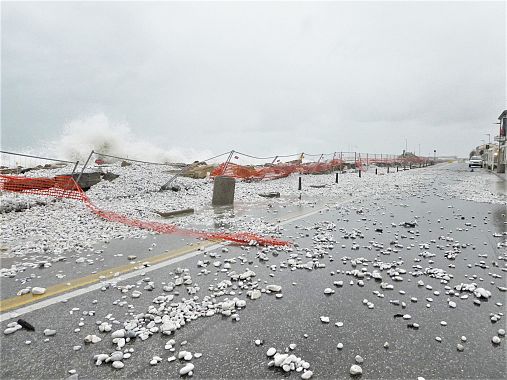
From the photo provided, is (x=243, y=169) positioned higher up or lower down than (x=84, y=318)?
higher up

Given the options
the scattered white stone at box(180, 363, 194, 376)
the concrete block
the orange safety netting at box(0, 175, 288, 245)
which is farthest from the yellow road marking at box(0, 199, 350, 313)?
the concrete block

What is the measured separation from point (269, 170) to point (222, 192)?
1409 centimetres

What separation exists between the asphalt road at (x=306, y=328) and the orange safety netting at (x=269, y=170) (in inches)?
614

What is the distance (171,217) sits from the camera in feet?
33.8

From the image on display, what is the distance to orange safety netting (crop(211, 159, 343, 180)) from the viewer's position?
910 inches

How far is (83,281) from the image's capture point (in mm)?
4891

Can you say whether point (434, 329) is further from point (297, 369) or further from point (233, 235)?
point (233, 235)

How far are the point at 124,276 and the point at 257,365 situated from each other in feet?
9.73

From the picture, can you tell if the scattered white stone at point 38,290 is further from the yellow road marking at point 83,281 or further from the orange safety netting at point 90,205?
the orange safety netting at point 90,205

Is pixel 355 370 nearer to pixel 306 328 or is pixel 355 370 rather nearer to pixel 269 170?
pixel 306 328

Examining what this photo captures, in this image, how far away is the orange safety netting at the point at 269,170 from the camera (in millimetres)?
23125

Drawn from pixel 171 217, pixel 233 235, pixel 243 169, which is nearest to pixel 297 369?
pixel 233 235

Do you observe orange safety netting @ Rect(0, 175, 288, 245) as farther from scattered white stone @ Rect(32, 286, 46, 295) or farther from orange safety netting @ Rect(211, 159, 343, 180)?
orange safety netting @ Rect(211, 159, 343, 180)

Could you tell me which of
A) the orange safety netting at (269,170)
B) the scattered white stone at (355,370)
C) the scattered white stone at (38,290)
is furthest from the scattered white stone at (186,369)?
the orange safety netting at (269,170)
